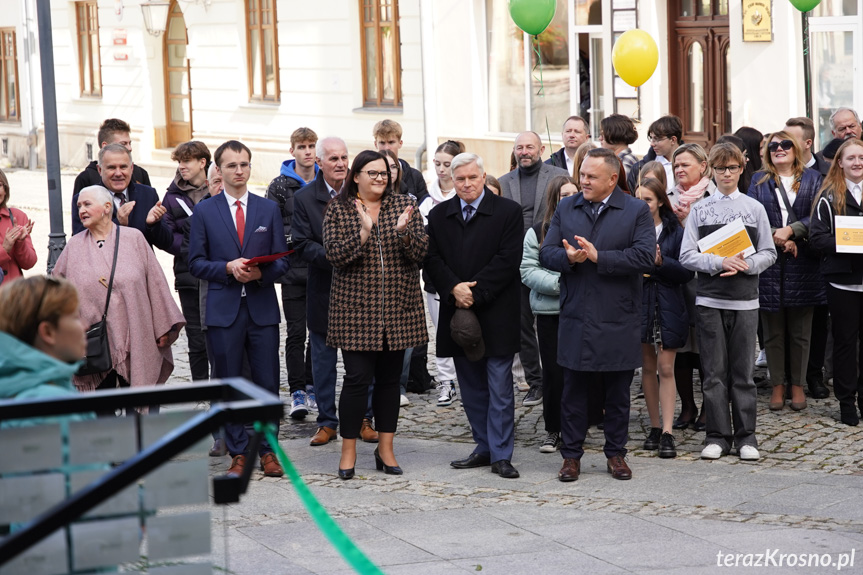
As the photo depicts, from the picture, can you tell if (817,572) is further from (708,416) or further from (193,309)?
(193,309)

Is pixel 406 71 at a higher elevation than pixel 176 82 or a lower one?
lower

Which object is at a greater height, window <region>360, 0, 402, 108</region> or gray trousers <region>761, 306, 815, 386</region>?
window <region>360, 0, 402, 108</region>

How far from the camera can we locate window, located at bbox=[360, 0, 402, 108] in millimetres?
22922

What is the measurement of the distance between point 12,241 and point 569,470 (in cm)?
375

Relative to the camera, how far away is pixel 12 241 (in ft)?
25.4

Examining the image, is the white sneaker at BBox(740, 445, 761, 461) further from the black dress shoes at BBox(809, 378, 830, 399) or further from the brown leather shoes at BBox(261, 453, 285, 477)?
the brown leather shoes at BBox(261, 453, 285, 477)

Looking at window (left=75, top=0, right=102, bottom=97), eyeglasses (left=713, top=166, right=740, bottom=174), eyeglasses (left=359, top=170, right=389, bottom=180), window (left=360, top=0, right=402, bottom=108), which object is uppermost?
window (left=75, top=0, right=102, bottom=97)

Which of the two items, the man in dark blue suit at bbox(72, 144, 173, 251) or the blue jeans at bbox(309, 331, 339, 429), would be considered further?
the blue jeans at bbox(309, 331, 339, 429)

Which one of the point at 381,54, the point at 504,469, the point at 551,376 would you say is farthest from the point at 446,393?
the point at 381,54

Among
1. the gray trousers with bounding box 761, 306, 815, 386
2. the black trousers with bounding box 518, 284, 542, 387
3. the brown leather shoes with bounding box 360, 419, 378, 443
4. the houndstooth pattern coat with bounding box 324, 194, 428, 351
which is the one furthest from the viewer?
the black trousers with bounding box 518, 284, 542, 387

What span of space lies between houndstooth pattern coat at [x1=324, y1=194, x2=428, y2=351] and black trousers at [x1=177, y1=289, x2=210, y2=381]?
59.9 inches

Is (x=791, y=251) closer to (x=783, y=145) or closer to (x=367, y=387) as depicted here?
(x=783, y=145)

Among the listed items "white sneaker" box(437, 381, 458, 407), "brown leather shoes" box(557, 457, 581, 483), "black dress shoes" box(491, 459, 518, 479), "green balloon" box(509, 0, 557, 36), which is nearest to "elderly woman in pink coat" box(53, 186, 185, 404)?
"black dress shoes" box(491, 459, 518, 479)

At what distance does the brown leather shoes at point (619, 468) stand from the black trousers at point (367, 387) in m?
1.32
